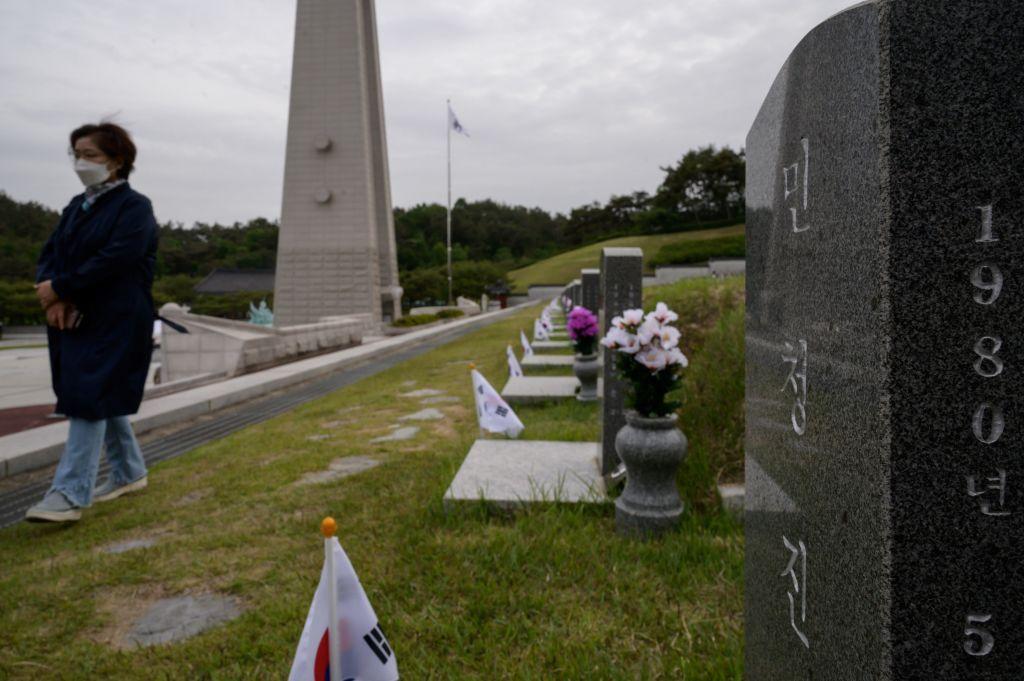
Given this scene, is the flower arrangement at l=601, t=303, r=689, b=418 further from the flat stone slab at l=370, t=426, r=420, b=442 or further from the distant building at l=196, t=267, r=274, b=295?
the distant building at l=196, t=267, r=274, b=295

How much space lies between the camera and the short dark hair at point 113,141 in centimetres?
325

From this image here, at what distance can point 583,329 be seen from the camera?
598cm

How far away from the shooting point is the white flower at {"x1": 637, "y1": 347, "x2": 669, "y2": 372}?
9.30 feet

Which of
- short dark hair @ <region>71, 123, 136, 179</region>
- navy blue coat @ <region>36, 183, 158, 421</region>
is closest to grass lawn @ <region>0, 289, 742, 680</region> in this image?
navy blue coat @ <region>36, 183, 158, 421</region>

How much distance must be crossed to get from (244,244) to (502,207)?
31089mm

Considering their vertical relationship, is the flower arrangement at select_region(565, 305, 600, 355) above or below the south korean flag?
above

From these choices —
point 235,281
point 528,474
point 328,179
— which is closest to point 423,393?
point 528,474

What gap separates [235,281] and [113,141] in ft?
155

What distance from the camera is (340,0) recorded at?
19.2 m

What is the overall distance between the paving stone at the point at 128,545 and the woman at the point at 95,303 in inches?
14.5

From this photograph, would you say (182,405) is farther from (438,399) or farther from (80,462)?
(80,462)

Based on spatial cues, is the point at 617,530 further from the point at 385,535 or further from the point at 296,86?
the point at 296,86

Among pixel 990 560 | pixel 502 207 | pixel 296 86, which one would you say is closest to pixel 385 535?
pixel 990 560

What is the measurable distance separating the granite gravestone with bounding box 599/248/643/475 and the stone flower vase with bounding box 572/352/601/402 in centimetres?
239
